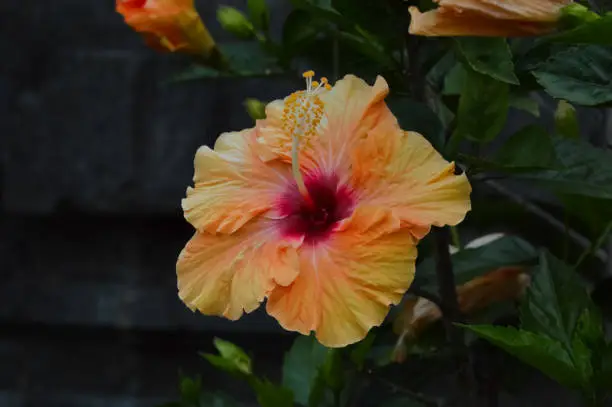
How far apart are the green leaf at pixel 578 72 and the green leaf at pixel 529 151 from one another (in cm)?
7

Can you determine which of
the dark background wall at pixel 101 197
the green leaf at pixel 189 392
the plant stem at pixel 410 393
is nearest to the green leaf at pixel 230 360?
the green leaf at pixel 189 392

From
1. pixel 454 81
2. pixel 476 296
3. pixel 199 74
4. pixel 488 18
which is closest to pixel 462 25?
pixel 488 18

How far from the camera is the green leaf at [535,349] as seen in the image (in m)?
0.52

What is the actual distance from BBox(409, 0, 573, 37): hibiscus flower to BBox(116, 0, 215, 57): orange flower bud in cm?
30

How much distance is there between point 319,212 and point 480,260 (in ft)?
0.73

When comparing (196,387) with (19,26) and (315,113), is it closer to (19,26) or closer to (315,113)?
(315,113)

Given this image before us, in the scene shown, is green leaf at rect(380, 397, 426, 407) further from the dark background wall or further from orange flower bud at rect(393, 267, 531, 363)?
the dark background wall

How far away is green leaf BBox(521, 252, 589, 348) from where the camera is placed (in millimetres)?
613

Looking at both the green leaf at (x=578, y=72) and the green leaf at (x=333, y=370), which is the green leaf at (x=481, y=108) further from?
the green leaf at (x=333, y=370)

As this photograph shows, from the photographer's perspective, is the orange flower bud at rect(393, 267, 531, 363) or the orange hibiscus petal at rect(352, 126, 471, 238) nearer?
the orange hibiscus petal at rect(352, 126, 471, 238)

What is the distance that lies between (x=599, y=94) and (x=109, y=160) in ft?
3.02

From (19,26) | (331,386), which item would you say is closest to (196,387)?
(331,386)

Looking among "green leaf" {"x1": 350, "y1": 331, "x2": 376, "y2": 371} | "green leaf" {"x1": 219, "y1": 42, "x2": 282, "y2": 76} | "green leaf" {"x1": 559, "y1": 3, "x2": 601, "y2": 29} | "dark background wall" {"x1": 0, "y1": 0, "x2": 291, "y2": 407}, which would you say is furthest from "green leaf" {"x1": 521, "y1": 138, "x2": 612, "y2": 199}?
"dark background wall" {"x1": 0, "y1": 0, "x2": 291, "y2": 407}

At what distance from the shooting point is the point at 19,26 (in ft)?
4.04
